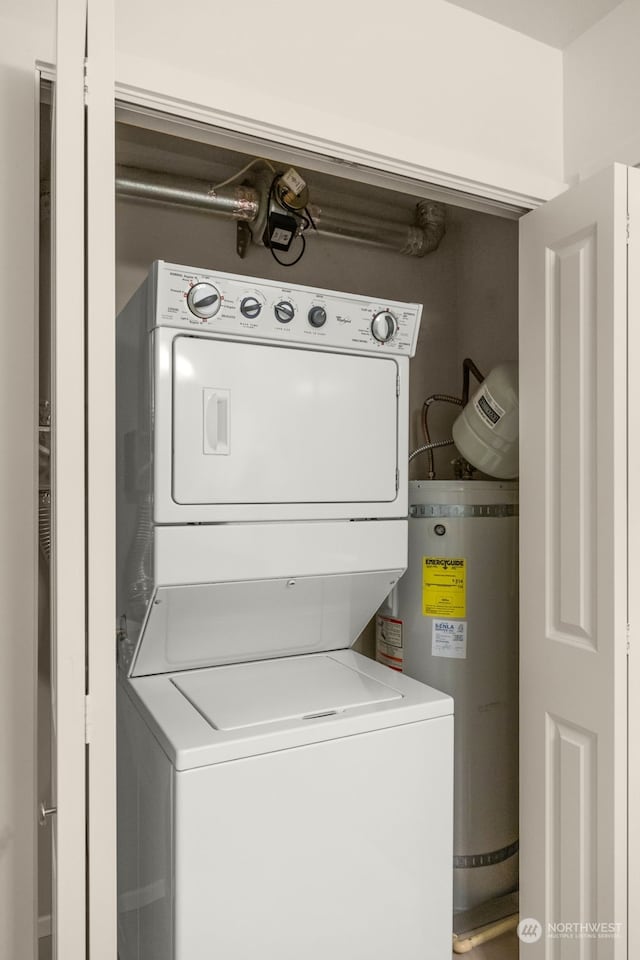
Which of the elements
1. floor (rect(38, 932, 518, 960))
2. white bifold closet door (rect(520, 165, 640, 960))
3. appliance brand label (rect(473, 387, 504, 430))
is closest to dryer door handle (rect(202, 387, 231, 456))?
white bifold closet door (rect(520, 165, 640, 960))

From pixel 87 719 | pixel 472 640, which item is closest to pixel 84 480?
pixel 87 719

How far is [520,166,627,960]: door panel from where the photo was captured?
61.7 inches

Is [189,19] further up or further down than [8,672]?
further up

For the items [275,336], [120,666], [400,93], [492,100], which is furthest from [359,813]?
[492,100]

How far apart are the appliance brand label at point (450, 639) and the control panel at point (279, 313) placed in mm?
885

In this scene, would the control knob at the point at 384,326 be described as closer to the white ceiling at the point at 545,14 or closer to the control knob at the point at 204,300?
the control knob at the point at 204,300

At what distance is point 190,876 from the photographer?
1326 mm

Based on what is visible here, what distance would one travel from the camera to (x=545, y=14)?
184cm

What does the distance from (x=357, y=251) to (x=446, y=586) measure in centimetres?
145

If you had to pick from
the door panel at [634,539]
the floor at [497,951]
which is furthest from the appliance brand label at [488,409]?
the floor at [497,951]

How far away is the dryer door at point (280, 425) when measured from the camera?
154 cm

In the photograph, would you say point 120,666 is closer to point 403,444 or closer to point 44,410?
point 44,410

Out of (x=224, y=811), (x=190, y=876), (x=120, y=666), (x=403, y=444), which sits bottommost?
(x=190, y=876)

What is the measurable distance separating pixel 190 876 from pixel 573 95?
222cm
